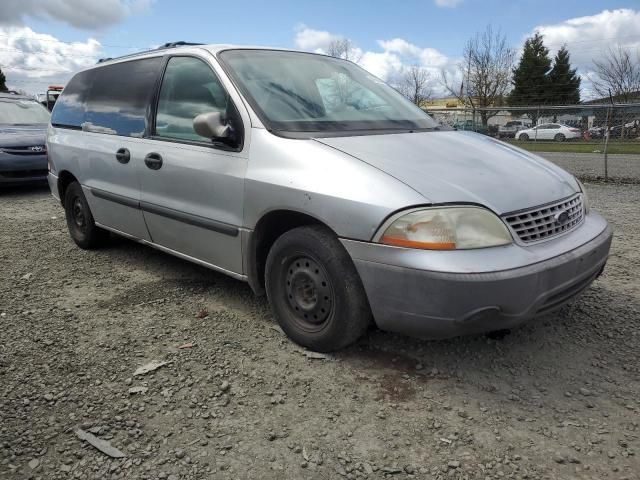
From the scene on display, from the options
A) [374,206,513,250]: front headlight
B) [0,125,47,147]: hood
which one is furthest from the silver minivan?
[0,125,47,147]: hood

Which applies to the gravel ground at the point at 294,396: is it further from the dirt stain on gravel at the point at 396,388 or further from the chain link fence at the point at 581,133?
the chain link fence at the point at 581,133

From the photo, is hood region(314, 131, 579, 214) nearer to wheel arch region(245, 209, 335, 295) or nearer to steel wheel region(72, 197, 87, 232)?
wheel arch region(245, 209, 335, 295)

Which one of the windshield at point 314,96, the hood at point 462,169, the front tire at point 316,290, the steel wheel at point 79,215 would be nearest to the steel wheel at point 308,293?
the front tire at point 316,290

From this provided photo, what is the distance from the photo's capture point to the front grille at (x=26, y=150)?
28.3 ft

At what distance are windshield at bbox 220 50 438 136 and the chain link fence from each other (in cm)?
464

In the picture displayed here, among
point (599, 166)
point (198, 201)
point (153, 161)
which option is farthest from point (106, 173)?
point (599, 166)

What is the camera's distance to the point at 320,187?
106 inches

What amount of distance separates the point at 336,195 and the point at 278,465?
1.27 metres

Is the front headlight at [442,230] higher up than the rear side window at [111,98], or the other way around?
the rear side window at [111,98]

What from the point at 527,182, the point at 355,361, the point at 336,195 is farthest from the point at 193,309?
the point at 527,182

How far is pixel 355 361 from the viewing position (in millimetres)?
2922

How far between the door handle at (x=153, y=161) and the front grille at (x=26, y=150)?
6230 millimetres

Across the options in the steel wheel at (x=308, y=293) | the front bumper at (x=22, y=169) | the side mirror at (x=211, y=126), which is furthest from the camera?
the front bumper at (x=22, y=169)

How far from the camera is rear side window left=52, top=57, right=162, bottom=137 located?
13.1 ft
